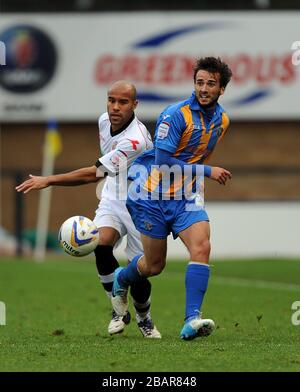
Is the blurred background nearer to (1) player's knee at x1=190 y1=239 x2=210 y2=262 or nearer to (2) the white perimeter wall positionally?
(2) the white perimeter wall

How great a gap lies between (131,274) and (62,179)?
107 cm

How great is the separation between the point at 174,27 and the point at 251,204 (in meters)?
6.51

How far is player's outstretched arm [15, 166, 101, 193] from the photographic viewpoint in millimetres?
9695

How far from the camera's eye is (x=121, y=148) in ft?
33.9

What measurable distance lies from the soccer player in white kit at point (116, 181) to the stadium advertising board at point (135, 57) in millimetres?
20424

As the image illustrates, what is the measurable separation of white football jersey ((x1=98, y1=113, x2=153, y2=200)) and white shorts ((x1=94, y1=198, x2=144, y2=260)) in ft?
0.35

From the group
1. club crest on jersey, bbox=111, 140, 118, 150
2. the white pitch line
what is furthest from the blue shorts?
the white pitch line

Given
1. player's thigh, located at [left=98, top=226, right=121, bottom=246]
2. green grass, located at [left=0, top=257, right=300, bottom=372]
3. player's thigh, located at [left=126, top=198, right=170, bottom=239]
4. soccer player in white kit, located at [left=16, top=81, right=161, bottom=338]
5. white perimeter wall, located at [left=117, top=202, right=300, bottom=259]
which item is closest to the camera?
green grass, located at [left=0, top=257, right=300, bottom=372]

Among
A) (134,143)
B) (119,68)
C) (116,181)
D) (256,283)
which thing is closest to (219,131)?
(134,143)

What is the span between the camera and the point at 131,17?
31406 millimetres

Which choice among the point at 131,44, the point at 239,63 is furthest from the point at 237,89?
the point at 131,44

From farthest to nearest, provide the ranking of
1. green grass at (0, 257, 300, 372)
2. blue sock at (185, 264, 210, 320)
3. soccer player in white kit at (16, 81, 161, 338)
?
soccer player in white kit at (16, 81, 161, 338) → blue sock at (185, 264, 210, 320) → green grass at (0, 257, 300, 372)

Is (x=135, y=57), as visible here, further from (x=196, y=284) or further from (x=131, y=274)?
(x=196, y=284)

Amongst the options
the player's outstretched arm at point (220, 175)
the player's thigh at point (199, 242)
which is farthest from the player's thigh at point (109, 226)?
the player's outstretched arm at point (220, 175)
